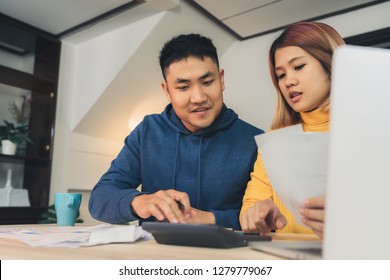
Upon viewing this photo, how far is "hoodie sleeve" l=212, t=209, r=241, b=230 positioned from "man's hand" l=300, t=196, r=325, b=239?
495mm

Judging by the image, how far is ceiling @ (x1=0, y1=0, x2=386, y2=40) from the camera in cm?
282

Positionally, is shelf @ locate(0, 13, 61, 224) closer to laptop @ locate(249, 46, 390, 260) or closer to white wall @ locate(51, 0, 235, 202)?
white wall @ locate(51, 0, 235, 202)

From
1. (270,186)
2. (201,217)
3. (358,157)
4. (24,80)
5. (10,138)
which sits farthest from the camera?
(24,80)

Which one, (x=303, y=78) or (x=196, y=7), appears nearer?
(x=303, y=78)

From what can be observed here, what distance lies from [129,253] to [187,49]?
0.93m

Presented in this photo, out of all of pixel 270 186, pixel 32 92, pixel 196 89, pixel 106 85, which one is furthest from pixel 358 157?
pixel 32 92

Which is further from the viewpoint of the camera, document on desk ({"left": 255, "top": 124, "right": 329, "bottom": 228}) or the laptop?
document on desk ({"left": 255, "top": 124, "right": 329, "bottom": 228})

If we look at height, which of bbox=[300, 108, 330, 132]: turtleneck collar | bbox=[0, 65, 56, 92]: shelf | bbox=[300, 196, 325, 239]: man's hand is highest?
bbox=[0, 65, 56, 92]: shelf

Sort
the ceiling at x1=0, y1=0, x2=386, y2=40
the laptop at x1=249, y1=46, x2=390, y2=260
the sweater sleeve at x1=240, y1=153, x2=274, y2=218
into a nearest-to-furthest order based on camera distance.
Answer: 1. the laptop at x1=249, y1=46, x2=390, y2=260
2. the sweater sleeve at x1=240, y1=153, x2=274, y2=218
3. the ceiling at x1=0, y1=0, x2=386, y2=40

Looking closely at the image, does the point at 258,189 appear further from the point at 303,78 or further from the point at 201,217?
the point at 303,78

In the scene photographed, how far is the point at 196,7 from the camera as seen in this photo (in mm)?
3000

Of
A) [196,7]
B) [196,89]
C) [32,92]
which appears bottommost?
[196,89]

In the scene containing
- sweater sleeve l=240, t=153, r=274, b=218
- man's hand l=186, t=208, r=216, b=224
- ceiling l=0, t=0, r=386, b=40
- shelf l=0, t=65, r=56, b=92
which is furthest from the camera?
shelf l=0, t=65, r=56, b=92

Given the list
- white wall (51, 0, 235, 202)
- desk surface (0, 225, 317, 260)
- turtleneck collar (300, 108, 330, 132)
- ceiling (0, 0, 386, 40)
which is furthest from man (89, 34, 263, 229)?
white wall (51, 0, 235, 202)
